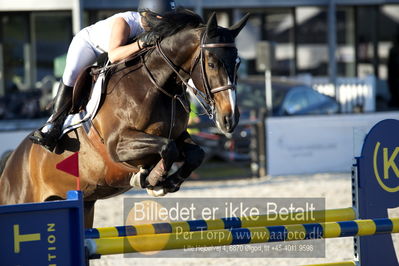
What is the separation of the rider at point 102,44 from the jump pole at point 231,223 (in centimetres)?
116

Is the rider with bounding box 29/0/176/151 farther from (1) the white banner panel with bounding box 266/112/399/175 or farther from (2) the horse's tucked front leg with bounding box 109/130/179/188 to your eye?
(1) the white banner panel with bounding box 266/112/399/175

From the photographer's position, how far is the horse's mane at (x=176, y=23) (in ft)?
16.0

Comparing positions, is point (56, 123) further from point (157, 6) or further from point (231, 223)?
point (231, 223)

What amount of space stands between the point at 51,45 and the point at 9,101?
1774mm

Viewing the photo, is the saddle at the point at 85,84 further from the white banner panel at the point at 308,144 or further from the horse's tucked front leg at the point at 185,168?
the white banner panel at the point at 308,144

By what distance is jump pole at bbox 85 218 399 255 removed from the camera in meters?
3.86

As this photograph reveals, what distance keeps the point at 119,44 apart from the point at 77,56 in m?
0.38

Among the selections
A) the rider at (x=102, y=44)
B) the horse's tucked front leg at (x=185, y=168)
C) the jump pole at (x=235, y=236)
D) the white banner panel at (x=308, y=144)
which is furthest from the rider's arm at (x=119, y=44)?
the white banner panel at (x=308, y=144)

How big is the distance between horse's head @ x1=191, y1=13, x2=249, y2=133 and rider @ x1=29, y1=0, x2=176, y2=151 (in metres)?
0.58

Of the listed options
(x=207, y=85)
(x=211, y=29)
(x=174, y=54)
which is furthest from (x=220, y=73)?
(x=174, y=54)

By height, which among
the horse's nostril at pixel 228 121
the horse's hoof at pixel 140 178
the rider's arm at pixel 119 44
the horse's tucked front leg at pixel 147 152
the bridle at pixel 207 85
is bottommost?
the horse's hoof at pixel 140 178

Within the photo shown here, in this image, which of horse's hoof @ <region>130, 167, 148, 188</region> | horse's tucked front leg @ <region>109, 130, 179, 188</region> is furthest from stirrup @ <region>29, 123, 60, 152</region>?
horse's hoof @ <region>130, 167, 148, 188</region>

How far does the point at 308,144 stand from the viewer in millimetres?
11680

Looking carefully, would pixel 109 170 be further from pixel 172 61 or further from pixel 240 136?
pixel 240 136
